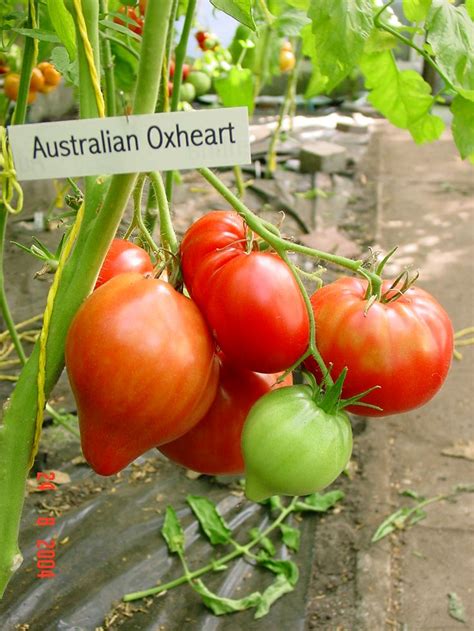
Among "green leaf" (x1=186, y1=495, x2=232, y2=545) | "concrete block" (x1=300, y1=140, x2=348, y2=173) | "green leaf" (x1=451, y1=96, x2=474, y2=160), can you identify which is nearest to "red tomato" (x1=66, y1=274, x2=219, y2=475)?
"green leaf" (x1=451, y1=96, x2=474, y2=160)

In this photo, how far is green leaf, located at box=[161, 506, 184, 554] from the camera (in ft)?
5.22

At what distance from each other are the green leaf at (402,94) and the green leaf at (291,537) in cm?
107

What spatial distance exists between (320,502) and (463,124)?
1.29 m

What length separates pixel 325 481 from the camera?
59 cm

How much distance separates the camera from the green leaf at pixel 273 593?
4.87 feet

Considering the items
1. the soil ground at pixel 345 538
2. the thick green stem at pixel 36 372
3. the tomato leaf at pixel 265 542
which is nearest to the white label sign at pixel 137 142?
the thick green stem at pixel 36 372

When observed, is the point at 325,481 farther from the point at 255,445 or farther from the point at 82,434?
the point at 82,434

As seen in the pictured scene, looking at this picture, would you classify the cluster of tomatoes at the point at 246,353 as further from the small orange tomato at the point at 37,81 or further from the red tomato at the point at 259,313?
the small orange tomato at the point at 37,81

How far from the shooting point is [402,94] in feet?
2.88

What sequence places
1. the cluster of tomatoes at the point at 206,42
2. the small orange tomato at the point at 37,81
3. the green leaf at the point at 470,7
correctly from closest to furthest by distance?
the green leaf at the point at 470,7 < the small orange tomato at the point at 37,81 < the cluster of tomatoes at the point at 206,42

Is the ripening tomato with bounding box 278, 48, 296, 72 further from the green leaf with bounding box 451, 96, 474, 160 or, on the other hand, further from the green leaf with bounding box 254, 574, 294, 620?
the green leaf with bounding box 451, 96, 474, 160

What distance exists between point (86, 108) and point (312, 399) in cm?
28

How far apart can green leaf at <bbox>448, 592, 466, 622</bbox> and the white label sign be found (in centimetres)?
136

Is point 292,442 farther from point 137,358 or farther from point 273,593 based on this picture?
point 273,593
